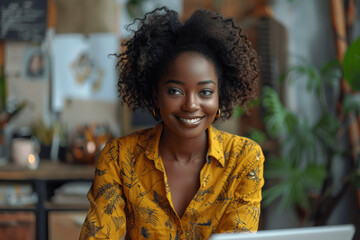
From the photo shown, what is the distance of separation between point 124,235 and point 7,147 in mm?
1612

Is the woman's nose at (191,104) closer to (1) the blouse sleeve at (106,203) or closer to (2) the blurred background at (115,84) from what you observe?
(1) the blouse sleeve at (106,203)

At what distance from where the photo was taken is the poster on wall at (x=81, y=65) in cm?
258

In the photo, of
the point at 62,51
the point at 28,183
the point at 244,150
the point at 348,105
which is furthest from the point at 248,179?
the point at 62,51

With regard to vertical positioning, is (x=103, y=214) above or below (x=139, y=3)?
below

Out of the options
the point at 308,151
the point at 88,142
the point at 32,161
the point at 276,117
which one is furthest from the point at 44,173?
the point at 308,151

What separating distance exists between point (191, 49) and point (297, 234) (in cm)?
63

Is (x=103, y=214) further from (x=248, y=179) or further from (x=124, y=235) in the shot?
(x=248, y=179)

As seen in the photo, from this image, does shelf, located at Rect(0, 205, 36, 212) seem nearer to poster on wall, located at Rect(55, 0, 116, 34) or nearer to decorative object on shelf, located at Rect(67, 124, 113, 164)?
decorative object on shelf, located at Rect(67, 124, 113, 164)

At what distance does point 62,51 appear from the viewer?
258 cm

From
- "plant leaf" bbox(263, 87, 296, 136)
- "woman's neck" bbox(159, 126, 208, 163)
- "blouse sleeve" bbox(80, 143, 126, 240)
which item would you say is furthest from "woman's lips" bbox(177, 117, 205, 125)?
"plant leaf" bbox(263, 87, 296, 136)

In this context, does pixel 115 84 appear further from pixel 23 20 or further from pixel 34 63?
pixel 23 20

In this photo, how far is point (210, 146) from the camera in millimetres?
1261

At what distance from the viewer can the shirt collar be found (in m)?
1.25

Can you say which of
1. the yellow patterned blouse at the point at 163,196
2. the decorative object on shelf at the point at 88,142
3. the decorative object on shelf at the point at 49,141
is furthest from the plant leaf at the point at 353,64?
the decorative object on shelf at the point at 49,141
